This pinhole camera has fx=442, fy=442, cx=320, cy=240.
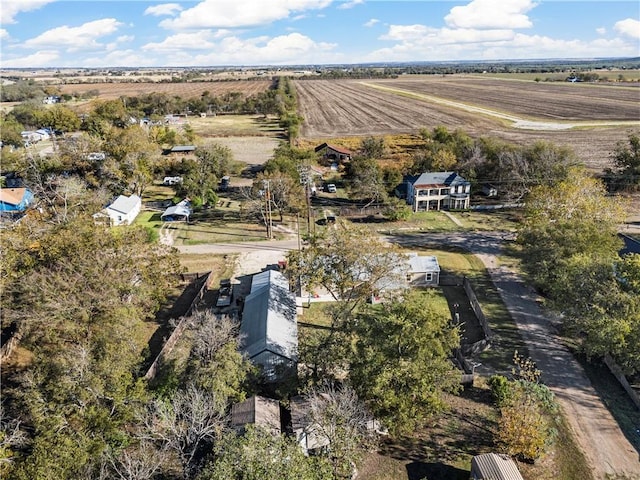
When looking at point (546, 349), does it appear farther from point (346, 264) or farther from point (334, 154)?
point (334, 154)

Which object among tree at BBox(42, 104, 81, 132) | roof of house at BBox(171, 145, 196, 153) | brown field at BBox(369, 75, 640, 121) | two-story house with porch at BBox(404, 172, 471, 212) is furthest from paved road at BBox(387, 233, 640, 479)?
tree at BBox(42, 104, 81, 132)

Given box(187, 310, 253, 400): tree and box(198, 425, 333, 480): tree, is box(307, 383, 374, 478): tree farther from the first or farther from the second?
box(187, 310, 253, 400): tree

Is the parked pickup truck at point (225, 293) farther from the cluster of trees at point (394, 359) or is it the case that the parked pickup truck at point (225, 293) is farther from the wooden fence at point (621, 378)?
the wooden fence at point (621, 378)

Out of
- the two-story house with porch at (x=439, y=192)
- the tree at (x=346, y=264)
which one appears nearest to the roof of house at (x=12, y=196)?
the tree at (x=346, y=264)

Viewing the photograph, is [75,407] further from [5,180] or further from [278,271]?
[5,180]

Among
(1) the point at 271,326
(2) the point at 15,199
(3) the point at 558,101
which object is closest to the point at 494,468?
(1) the point at 271,326

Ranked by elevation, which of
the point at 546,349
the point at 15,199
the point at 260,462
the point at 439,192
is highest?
the point at 439,192

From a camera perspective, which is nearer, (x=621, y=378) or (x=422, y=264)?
(x=621, y=378)
